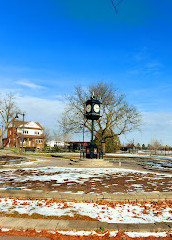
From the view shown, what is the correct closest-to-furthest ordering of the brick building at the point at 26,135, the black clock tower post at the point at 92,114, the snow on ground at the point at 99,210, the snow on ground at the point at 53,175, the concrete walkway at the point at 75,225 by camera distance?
1. the concrete walkway at the point at 75,225
2. the snow on ground at the point at 99,210
3. the snow on ground at the point at 53,175
4. the black clock tower post at the point at 92,114
5. the brick building at the point at 26,135

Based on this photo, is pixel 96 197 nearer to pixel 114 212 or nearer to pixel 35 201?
pixel 114 212

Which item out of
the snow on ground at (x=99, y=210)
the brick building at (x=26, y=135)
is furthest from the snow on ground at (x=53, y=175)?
the brick building at (x=26, y=135)

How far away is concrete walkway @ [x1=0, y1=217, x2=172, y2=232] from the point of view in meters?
4.32

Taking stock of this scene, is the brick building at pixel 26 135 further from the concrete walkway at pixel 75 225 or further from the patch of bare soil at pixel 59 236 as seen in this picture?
the patch of bare soil at pixel 59 236

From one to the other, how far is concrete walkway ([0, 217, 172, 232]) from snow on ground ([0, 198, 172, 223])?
0.33 metres

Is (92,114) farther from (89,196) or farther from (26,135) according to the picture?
(26,135)

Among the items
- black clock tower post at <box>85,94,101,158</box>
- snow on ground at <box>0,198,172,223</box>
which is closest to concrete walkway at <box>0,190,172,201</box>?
snow on ground at <box>0,198,172,223</box>

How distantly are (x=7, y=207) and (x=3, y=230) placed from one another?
143cm

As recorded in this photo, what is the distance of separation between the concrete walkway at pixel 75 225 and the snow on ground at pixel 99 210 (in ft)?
1.09

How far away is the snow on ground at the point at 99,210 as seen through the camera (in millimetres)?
5008

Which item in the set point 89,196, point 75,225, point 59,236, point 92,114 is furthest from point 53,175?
point 92,114

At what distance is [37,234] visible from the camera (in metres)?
4.12

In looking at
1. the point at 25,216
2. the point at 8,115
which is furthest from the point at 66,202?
the point at 8,115

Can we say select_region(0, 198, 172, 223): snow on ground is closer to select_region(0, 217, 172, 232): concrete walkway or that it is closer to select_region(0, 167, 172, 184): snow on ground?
select_region(0, 217, 172, 232): concrete walkway
